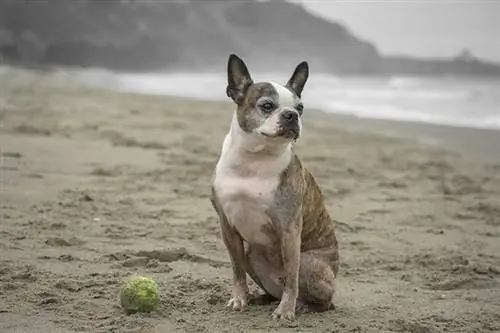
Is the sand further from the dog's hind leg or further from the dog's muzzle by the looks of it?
the dog's muzzle

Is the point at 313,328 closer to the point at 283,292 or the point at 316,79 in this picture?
the point at 283,292

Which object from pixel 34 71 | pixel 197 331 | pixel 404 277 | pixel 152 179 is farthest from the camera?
pixel 34 71

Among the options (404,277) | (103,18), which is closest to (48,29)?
(103,18)

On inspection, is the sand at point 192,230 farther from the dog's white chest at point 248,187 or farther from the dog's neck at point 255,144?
the dog's neck at point 255,144

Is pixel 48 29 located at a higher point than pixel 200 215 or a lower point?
higher

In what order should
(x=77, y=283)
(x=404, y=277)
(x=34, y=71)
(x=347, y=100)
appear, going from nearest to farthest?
(x=77, y=283)
(x=404, y=277)
(x=347, y=100)
(x=34, y=71)

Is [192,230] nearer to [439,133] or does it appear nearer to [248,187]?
[248,187]

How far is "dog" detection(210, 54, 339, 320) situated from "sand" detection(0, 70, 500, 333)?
0.49ft

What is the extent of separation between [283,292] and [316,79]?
16.4m

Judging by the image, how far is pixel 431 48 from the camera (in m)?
20.0

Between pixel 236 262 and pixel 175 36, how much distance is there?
21680mm

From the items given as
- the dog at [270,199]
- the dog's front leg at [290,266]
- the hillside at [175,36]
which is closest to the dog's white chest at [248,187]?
the dog at [270,199]

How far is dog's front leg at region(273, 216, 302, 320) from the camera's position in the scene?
3701 millimetres

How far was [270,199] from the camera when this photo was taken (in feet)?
12.1
